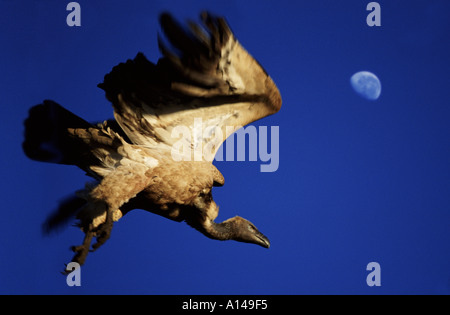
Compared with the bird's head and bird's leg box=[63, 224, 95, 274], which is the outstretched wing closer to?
the bird's head

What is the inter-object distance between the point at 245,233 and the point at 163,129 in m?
1.71

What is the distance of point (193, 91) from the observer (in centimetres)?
322

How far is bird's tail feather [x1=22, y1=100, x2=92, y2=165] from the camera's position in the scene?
3.78 metres

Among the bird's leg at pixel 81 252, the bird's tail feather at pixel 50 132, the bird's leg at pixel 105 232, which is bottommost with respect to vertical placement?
the bird's leg at pixel 81 252

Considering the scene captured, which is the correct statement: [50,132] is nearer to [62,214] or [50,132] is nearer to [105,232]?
[62,214]

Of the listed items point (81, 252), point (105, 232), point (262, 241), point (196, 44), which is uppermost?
point (196, 44)

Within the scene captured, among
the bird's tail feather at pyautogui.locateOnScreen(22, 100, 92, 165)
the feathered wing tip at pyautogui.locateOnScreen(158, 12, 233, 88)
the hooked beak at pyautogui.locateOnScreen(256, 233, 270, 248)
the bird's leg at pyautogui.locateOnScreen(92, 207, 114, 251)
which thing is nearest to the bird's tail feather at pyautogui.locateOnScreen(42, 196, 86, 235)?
the bird's tail feather at pyautogui.locateOnScreen(22, 100, 92, 165)

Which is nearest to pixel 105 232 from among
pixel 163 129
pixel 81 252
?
pixel 81 252

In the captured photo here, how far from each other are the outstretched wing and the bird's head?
0.97 metres

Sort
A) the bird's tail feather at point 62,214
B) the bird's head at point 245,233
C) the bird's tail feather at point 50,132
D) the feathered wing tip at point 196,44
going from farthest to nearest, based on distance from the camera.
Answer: the bird's head at point 245,233 → the bird's tail feather at point 50,132 → the bird's tail feather at point 62,214 → the feathered wing tip at point 196,44

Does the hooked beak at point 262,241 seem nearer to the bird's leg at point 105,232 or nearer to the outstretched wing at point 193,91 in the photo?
the outstretched wing at point 193,91

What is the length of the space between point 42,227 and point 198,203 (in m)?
1.57

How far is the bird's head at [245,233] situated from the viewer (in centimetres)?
446

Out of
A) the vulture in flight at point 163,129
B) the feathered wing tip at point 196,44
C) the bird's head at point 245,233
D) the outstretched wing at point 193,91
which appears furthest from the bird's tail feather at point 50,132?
the bird's head at point 245,233
